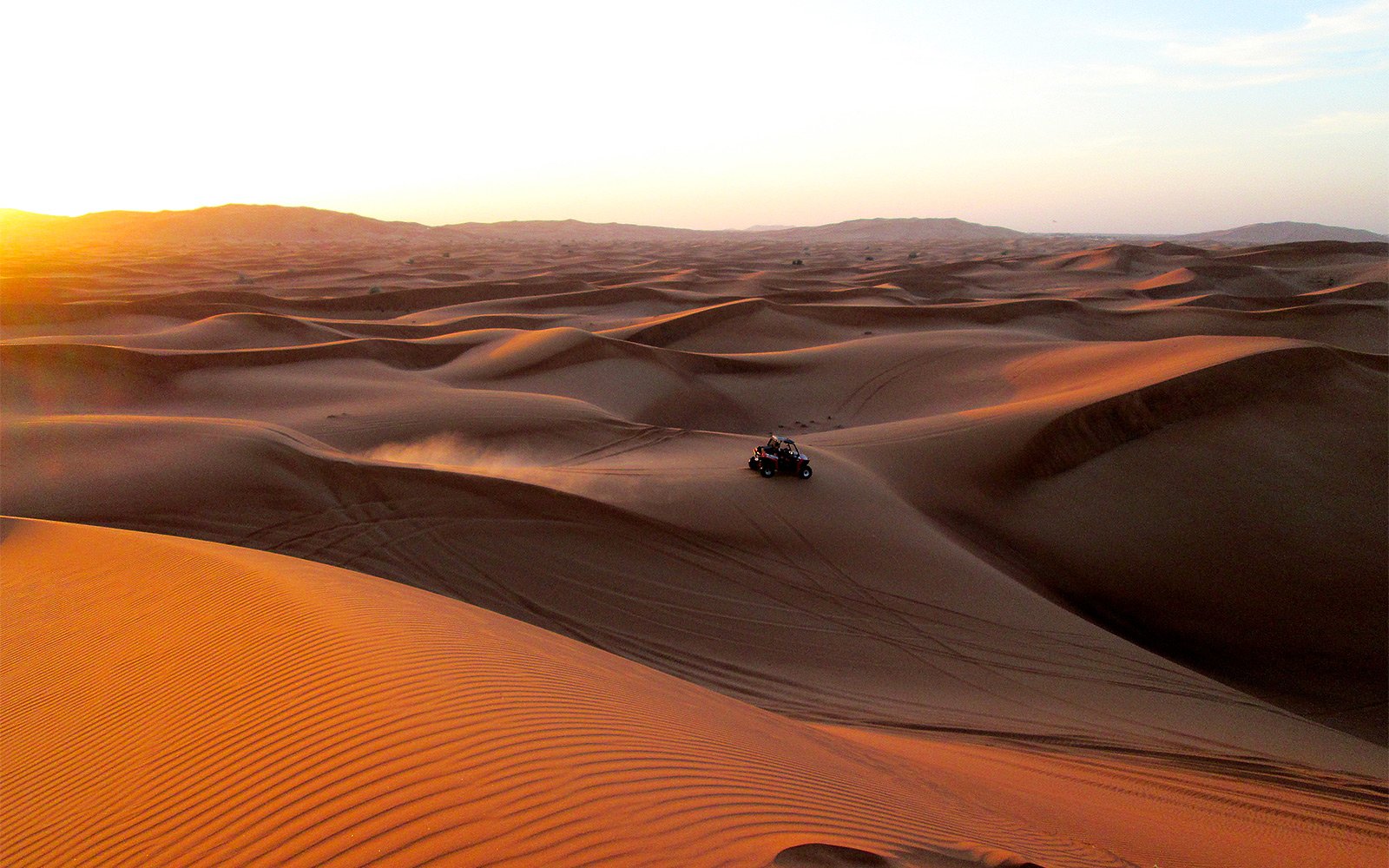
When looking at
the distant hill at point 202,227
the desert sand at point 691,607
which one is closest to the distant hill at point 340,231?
the distant hill at point 202,227

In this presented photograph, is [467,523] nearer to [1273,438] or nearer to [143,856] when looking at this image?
[143,856]

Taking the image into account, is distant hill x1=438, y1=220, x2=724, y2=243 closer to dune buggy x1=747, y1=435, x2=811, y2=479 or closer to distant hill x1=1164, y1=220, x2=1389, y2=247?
distant hill x1=1164, y1=220, x2=1389, y2=247

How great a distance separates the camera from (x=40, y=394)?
15188 millimetres

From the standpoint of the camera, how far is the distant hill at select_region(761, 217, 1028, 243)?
511 feet

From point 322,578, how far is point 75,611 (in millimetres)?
1844

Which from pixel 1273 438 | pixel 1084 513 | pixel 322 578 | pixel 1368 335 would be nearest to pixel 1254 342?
pixel 1273 438

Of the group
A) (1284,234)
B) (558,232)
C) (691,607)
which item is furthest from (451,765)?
(1284,234)

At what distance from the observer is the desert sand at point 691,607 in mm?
3262

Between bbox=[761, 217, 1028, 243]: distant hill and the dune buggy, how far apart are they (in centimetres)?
14595

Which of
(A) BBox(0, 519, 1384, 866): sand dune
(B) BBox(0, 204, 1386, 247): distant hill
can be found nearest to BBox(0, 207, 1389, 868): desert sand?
(A) BBox(0, 519, 1384, 866): sand dune

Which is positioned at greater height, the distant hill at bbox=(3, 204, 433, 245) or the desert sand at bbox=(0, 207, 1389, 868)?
the distant hill at bbox=(3, 204, 433, 245)

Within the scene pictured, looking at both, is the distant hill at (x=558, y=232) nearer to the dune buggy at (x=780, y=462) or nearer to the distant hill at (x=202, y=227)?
the distant hill at (x=202, y=227)

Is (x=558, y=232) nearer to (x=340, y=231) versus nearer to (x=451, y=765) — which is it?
(x=340, y=231)

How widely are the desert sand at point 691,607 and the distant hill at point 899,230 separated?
142m
